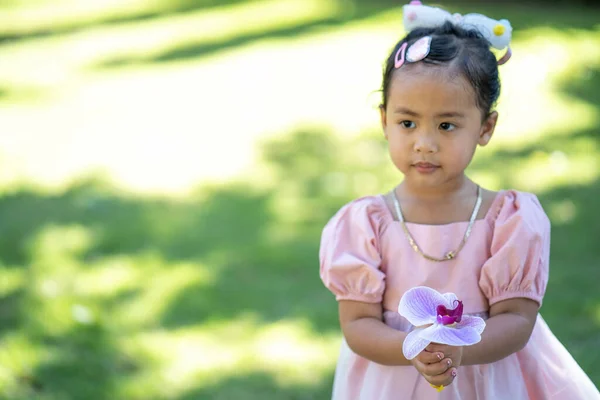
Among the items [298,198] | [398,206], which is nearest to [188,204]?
[298,198]

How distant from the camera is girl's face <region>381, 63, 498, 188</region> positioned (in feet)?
6.43

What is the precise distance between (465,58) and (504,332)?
26.4 inches

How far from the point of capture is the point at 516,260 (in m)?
2.01

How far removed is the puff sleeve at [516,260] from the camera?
201 cm

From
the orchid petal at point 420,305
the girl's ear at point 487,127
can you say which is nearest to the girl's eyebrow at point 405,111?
the girl's ear at point 487,127

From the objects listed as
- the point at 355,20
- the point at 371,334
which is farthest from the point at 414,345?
the point at 355,20

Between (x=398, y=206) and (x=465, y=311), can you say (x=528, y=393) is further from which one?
(x=398, y=206)

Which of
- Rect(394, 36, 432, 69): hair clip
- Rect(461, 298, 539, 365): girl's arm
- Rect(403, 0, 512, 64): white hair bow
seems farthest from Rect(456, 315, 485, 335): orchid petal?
A: Rect(403, 0, 512, 64): white hair bow

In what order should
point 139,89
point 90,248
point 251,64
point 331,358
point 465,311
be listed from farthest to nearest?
1. point 251,64
2. point 139,89
3. point 90,248
4. point 331,358
5. point 465,311

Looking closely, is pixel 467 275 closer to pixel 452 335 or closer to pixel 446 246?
pixel 446 246

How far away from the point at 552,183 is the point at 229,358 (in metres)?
2.37

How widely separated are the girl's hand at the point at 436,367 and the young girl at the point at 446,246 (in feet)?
0.57

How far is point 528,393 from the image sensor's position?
211cm

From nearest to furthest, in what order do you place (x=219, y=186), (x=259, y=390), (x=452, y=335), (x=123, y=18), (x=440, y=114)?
(x=452, y=335) → (x=440, y=114) → (x=259, y=390) → (x=219, y=186) → (x=123, y=18)
